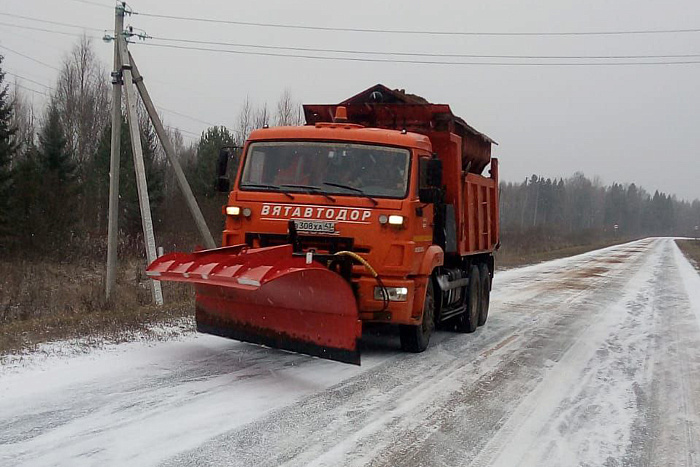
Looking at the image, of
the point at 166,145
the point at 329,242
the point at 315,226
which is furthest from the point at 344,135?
the point at 166,145

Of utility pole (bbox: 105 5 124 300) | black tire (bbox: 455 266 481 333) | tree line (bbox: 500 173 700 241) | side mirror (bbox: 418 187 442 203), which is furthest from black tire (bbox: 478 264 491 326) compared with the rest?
tree line (bbox: 500 173 700 241)

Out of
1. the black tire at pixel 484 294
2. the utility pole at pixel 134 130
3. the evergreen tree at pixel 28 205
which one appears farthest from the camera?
the evergreen tree at pixel 28 205

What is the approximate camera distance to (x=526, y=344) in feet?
32.1

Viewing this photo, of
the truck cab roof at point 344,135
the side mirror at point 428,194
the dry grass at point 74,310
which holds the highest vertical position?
the truck cab roof at point 344,135

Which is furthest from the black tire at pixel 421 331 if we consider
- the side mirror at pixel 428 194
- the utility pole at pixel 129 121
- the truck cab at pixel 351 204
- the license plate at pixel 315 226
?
the utility pole at pixel 129 121

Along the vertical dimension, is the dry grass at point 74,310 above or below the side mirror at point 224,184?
below

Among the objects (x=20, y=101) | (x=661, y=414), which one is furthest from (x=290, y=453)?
(x=20, y=101)

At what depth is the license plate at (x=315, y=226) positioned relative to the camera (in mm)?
7711

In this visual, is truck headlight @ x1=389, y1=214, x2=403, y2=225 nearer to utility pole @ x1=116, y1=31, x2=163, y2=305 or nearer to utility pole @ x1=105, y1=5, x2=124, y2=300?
utility pole @ x1=116, y1=31, x2=163, y2=305

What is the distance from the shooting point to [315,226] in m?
7.76

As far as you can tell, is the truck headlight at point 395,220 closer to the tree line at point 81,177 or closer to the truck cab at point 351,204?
the truck cab at point 351,204

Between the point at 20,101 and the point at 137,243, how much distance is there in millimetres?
37213

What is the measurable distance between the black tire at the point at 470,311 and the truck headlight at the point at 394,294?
3.23 m

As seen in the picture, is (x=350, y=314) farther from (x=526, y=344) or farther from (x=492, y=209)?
(x=492, y=209)
